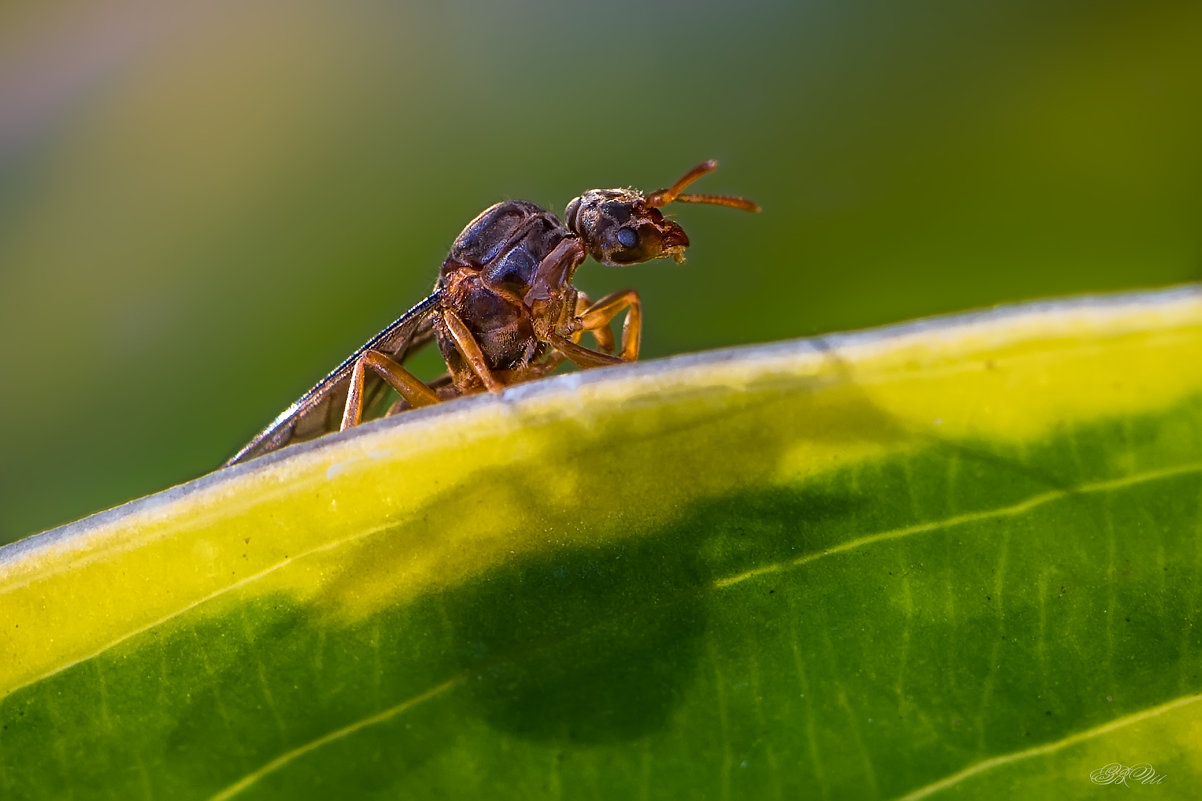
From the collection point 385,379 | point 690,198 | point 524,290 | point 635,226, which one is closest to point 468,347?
point 385,379

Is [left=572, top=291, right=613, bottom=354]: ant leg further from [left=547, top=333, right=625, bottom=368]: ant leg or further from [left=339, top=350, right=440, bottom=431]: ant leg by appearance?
[left=339, top=350, right=440, bottom=431]: ant leg

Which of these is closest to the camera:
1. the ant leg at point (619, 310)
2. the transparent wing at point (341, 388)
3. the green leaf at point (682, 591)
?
the green leaf at point (682, 591)

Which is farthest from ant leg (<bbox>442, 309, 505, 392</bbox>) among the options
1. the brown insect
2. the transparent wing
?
the transparent wing

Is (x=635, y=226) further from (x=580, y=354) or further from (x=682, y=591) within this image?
(x=682, y=591)

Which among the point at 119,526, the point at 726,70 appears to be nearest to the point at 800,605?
the point at 119,526

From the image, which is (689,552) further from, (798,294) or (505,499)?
(798,294)

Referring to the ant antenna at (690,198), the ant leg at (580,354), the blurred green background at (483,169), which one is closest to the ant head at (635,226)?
the ant antenna at (690,198)

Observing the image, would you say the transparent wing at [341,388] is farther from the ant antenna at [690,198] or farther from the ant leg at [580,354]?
the ant antenna at [690,198]
